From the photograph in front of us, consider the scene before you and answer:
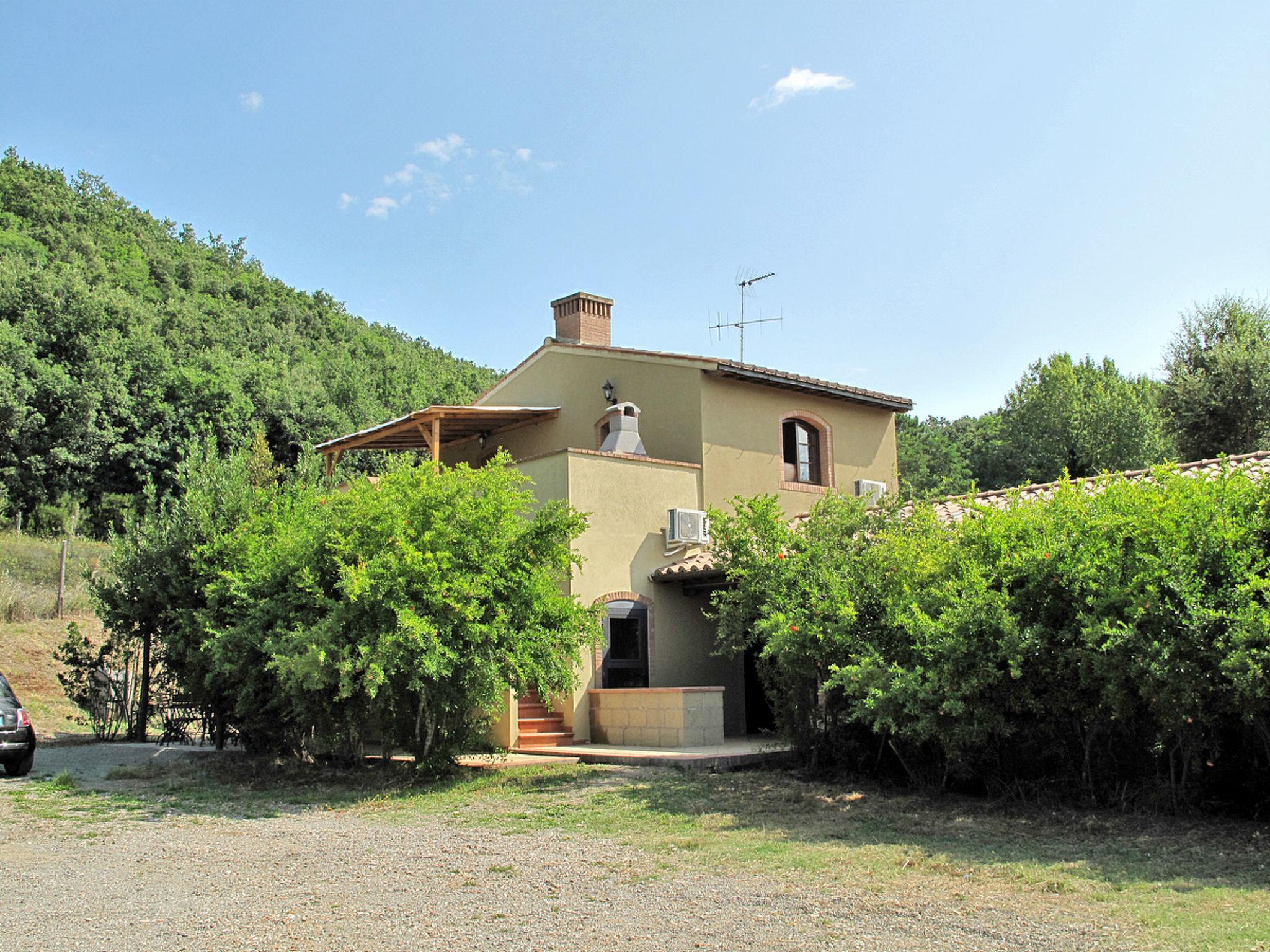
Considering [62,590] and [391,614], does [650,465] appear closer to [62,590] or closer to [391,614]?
[391,614]

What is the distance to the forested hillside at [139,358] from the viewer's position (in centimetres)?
3766

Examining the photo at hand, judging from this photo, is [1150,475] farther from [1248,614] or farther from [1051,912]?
[1051,912]

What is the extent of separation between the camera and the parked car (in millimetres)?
13586

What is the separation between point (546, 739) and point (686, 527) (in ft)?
13.1

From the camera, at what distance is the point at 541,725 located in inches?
603

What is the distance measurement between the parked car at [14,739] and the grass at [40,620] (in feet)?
10.0

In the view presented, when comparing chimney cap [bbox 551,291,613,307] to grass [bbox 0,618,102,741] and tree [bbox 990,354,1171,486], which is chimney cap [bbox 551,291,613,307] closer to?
grass [bbox 0,618,102,741]

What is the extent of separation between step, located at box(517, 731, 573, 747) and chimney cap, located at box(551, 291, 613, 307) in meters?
9.03

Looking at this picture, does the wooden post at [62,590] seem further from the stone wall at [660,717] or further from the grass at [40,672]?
the stone wall at [660,717]

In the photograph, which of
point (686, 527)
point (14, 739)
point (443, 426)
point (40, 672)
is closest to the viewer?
point (14, 739)

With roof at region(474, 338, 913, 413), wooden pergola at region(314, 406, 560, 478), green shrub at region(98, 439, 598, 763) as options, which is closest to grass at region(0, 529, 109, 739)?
wooden pergola at region(314, 406, 560, 478)

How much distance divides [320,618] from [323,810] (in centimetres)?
227

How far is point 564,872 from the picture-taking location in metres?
7.38

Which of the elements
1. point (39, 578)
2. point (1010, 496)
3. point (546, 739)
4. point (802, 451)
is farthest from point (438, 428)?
point (39, 578)
